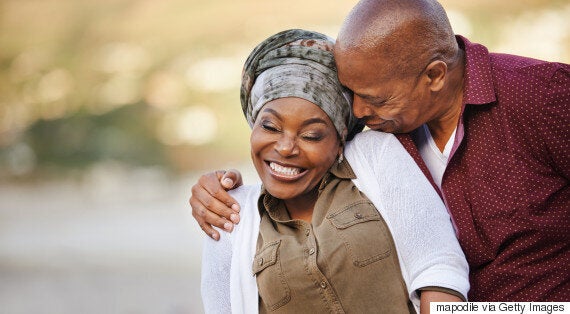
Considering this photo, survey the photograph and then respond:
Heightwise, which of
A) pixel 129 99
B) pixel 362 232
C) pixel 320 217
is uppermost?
pixel 129 99

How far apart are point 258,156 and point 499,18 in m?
5.88

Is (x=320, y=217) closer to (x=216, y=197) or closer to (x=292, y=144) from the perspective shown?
(x=292, y=144)

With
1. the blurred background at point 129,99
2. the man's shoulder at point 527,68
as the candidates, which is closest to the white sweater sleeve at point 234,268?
the man's shoulder at point 527,68

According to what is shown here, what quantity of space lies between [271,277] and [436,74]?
3.17 ft

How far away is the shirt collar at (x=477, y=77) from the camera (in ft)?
10.1


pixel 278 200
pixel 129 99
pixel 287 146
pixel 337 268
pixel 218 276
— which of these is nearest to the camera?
pixel 337 268

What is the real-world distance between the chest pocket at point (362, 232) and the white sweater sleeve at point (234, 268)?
319 mm

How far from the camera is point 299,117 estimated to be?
3.01m

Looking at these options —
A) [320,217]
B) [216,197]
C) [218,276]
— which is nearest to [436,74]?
[320,217]

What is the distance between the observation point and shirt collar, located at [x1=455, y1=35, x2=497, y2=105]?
3066mm

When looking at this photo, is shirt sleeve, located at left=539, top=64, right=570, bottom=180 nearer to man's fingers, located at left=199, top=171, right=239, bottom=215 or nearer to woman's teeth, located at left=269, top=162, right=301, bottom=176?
woman's teeth, located at left=269, top=162, right=301, bottom=176

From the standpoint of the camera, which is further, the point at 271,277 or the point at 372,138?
the point at 372,138

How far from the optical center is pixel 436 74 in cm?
315

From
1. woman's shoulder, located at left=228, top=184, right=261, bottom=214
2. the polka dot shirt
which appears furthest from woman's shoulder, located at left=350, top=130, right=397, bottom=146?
woman's shoulder, located at left=228, top=184, right=261, bottom=214
